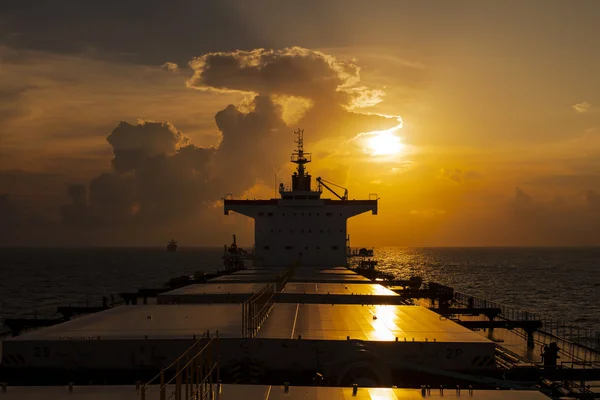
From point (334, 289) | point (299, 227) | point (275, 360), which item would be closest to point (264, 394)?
point (275, 360)

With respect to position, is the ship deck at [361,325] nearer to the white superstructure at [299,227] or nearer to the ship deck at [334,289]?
the ship deck at [334,289]

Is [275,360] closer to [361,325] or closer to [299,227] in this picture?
[361,325]

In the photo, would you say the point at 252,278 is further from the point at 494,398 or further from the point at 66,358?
the point at 494,398

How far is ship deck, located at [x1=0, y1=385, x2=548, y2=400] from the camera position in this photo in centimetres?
1213

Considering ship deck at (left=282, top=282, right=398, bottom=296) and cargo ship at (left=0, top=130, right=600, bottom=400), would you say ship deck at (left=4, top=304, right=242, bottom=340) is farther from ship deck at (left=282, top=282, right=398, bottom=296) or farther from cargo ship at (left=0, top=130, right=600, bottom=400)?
ship deck at (left=282, top=282, right=398, bottom=296)

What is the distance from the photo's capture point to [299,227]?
53500mm

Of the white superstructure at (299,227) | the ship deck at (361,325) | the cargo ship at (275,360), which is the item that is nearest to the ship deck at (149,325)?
the cargo ship at (275,360)

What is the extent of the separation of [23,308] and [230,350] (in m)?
64.3

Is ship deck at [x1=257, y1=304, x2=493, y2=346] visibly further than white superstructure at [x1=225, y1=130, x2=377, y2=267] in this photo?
No

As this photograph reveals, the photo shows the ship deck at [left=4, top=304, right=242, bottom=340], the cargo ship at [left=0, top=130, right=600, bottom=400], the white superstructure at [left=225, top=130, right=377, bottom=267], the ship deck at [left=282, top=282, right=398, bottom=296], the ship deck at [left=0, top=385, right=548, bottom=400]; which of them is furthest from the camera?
the white superstructure at [left=225, top=130, right=377, bottom=267]

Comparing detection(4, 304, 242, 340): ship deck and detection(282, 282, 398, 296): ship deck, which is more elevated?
detection(282, 282, 398, 296): ship deck

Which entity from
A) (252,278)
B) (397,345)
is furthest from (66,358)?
(252,278)

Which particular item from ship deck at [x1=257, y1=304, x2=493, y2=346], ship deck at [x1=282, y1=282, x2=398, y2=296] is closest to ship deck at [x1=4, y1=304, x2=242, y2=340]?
ship deck at [x1=257, y1=304, x2=493, y2=346]

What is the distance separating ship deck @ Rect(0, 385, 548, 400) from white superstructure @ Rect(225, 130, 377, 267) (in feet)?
131
